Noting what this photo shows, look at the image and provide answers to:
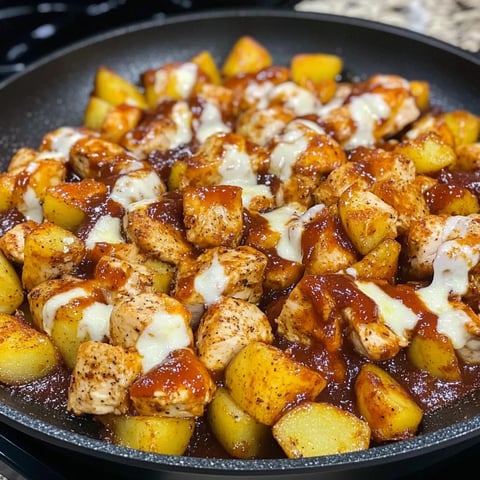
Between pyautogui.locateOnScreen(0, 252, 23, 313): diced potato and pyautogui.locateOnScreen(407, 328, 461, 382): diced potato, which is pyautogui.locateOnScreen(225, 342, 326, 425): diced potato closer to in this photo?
pyautogui.locateOnScreen(407, 328, 461, 382): diced potato

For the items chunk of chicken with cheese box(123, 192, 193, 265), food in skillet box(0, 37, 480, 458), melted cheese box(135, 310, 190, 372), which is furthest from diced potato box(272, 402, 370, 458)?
chunk of chicken with cheese box(123, 192, 193, 265)

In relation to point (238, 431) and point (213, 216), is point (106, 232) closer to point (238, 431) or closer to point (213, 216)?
point (213, 216)

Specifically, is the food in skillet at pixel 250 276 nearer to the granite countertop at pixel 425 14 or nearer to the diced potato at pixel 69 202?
the diced potato at pixel 69 202

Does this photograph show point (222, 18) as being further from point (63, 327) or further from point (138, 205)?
point (63, 327)

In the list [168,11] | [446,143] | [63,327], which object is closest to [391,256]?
[446,143]

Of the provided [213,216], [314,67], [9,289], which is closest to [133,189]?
[213,216]
